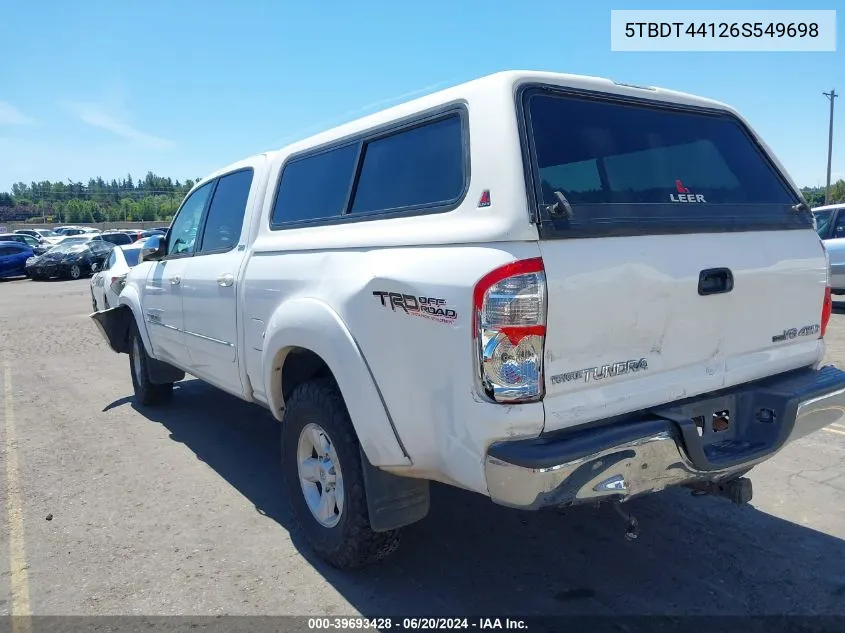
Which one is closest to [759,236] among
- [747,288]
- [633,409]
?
[747,288]

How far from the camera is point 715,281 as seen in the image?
9.50ft

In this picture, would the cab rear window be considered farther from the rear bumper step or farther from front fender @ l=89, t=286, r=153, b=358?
front fender @ l=89, t=286, r=153, b=358

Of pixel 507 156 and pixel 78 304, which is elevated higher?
pixel 507 156

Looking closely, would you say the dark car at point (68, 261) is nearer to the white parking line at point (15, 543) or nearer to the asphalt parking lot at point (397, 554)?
the white parking line at point (15, 543)

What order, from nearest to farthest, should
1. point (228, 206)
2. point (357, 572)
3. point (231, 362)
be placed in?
1. point (357, 572)
2. point (231, 362)
3. point (228, 206)

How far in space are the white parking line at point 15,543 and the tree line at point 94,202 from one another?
91.0m

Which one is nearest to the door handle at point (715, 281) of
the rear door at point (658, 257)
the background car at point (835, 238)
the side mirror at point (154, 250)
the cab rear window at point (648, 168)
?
the rear door at point (658, 257)

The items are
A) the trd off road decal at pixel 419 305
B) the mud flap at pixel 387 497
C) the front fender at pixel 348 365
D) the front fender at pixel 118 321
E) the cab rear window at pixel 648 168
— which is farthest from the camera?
the front fender at pixel 118 321

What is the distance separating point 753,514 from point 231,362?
3263mm

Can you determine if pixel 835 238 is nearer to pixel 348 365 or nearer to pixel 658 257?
pixel 658 257

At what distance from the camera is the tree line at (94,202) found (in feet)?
355

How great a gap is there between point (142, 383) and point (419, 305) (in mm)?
4861

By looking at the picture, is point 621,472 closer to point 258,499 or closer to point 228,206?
point 258,499

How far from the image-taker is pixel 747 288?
300 centimetres
